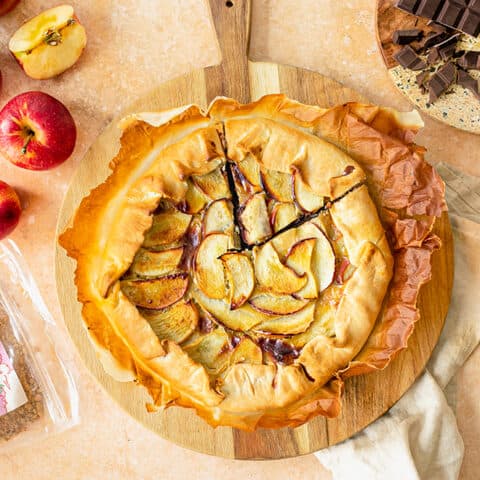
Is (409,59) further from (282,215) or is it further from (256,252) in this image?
(256,252)

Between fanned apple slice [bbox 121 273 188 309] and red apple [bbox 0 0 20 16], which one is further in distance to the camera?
red apple [bbox 0 0 20 16]

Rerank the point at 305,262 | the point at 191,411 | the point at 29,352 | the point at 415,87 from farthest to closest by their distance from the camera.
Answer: the point at 29,352, the point at 415,87, the point at 191,411, the point at 305,262

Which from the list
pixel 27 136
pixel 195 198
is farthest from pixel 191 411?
pixel 27 136

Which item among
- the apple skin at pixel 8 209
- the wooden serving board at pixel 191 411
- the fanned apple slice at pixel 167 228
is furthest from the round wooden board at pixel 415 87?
the apple skin at pixel 8 209

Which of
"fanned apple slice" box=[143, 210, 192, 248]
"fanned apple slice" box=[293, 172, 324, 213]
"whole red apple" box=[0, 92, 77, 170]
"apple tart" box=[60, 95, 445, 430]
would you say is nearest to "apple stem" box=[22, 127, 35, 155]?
"whole red apple" box=[0, 92, 77, 170]

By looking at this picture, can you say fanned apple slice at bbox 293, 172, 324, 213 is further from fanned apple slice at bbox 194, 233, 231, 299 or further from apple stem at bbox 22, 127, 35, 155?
apple stem at bbox 22, 127, 35, 155

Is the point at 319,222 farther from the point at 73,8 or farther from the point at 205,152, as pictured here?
the point at 73,8
